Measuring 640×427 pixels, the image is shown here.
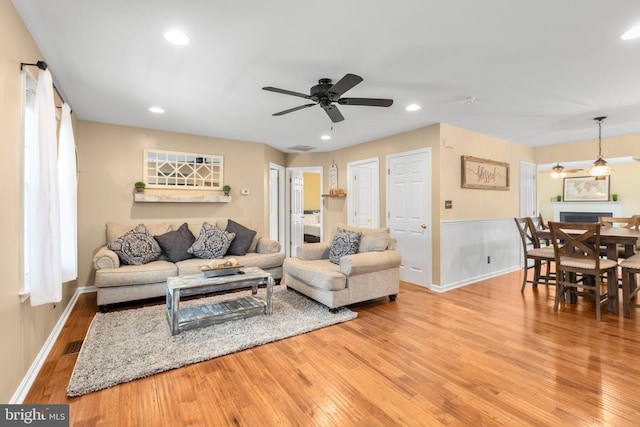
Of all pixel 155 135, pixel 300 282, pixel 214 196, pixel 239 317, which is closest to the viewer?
pixel 239 317

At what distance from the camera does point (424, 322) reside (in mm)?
3129

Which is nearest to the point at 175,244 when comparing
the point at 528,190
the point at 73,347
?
the point at 73,347

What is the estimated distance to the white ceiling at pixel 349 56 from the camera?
6.23 ft

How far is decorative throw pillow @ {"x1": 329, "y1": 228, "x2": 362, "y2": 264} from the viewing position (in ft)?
12.6

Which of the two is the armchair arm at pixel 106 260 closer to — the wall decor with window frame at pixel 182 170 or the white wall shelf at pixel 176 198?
the white wall shelf at pixel 176 198

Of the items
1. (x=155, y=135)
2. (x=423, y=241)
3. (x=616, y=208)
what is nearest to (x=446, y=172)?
(x=423, y=241)

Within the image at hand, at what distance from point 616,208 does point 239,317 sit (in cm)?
1038

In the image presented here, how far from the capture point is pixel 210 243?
14.3ft

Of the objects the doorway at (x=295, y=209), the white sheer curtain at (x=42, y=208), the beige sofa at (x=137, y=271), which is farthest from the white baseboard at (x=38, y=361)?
the doorway at (x=295, y=209)

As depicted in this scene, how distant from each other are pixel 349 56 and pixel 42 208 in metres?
2.42

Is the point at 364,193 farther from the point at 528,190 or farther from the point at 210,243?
the point at 528,190

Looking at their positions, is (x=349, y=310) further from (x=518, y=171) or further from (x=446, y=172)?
(x=518, y=171)

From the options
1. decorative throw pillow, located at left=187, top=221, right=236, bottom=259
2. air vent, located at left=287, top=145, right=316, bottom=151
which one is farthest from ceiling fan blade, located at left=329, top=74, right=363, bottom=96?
air vent, located at left=287, top=145, right=316, bottom=151

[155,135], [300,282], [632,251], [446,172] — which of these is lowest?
[300,282]
